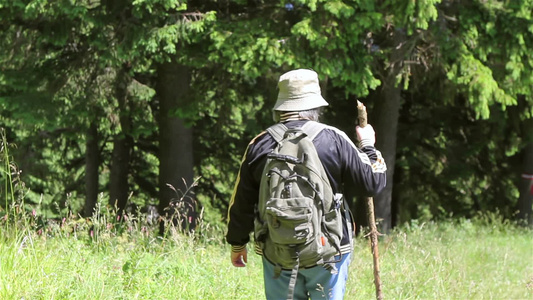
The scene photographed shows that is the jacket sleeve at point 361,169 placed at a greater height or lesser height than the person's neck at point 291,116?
lesser

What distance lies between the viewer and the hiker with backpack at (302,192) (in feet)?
11.7

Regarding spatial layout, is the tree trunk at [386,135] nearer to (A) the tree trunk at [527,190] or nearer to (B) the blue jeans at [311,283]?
(A) the tree trunk at [527,190]

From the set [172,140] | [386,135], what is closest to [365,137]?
[172,140]

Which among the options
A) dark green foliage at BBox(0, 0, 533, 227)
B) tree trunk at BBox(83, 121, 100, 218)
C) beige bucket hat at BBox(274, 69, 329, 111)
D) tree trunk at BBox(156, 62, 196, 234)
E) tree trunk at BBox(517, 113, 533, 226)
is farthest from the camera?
tree trunk at BBox(517, 113, 533, 226)

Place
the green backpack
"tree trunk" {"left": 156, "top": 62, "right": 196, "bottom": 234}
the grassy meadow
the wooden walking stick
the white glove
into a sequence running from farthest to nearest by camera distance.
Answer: "tree trunk" {"left": 156, "top": 62, "right": 196, "bottom": 234} → the grassy meadow → the wooden walking stick → the white glove → the green backpack

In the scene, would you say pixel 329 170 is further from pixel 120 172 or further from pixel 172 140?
pixel 120 172

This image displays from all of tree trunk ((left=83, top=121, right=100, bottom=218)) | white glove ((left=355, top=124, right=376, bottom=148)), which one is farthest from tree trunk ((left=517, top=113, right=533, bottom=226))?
white glove ((left=355, top=124, right=376, bottom=148))

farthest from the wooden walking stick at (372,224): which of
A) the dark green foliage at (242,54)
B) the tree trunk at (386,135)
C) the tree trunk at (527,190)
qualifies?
the tree trunk at (527,190)

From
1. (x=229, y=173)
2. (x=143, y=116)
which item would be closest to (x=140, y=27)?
(x=143, y=116)

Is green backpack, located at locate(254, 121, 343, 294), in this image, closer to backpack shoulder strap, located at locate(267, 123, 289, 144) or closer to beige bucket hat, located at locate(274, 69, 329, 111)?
backpack shoulder strap, located at locate(267, 123, 289, 144)

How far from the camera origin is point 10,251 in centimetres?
469

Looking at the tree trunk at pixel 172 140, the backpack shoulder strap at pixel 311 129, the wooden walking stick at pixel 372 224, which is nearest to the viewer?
the backpack shoulder strap at pixel 311 129

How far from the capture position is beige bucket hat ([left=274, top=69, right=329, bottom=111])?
3.82 meters

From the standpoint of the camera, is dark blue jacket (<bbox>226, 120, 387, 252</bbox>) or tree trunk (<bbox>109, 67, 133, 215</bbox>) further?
tree trunk (<bbox>109, 67, 133, 215</bbox>)
